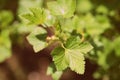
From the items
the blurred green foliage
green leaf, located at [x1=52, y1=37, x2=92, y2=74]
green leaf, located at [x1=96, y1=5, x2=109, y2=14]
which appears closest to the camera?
green leaf, located at [x1=52, y1=37, x2=92, y2=74]

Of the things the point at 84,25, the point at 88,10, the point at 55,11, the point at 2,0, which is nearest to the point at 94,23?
the point at 84,25

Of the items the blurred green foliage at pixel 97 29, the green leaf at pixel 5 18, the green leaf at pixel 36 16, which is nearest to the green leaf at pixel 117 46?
the blurred green foliage at pixel 97 29

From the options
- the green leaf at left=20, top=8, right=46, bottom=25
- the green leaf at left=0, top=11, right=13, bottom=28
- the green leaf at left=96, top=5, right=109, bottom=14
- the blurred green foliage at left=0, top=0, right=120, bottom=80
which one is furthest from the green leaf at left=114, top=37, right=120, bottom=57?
the green leaf at left=0, top=11, right=13, bottom=28

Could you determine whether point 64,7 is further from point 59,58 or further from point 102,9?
point 102,9

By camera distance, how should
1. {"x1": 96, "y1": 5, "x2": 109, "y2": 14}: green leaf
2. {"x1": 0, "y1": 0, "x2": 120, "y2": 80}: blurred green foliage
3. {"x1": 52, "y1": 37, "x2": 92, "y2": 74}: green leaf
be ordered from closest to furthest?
{"x1": 52, "y1": 37, "x2": 92, "y2": 74}: green leaf < {"x1": 0, "y1": 0, "x2": 120, "y2": 80}: blurred green foliage < {"x1": 96, "y1": 5, "x2": 109, "y2": 14}: green leaf

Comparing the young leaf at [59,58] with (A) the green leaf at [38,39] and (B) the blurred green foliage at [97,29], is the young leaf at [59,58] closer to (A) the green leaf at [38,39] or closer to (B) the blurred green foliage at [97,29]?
(A) the green leaf at [38,39]

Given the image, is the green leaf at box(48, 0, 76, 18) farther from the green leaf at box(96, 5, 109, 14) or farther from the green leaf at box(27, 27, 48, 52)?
the green leaf at box(96, 5, 109, 14)

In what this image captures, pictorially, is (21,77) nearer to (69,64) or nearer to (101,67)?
(101,67)
